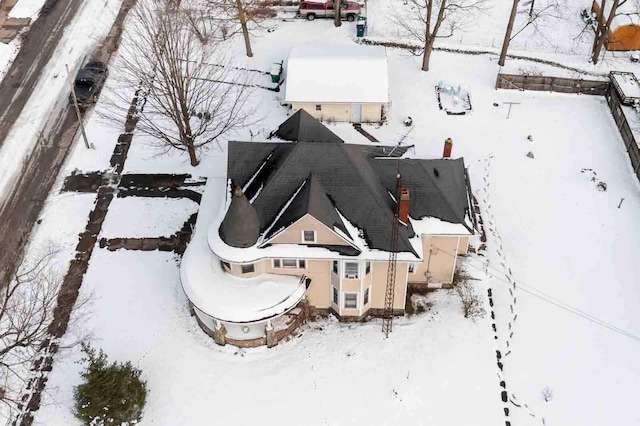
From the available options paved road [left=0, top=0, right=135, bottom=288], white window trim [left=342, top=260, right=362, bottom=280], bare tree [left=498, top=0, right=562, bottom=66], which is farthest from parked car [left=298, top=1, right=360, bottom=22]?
white window trim [left=342, top=260, right=362, bottom=280]

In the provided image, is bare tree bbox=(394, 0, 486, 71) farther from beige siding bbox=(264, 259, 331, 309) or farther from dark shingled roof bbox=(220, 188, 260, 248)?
dark shingled roof bbox=(220, 188, 260, 248)

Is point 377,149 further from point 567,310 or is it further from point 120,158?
point 120,158

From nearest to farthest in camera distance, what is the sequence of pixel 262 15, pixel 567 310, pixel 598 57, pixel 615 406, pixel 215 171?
1. pixel 615 406
2. pixel 567 310
3. pixel 215 171
4. pixel 598 57
5. pixel 262 15

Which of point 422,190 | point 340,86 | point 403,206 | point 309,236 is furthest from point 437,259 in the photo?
point 340,86

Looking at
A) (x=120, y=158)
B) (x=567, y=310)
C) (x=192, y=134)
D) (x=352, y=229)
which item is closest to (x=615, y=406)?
(x=567, y=310)

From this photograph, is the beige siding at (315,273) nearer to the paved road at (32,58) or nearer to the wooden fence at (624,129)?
the wooden fence at (624,129)

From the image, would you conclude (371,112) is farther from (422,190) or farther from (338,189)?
(338,189)
